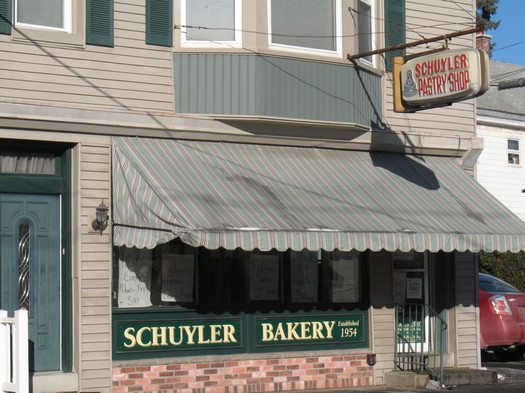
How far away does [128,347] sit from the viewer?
11.2m

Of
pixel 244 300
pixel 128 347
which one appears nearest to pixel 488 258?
pixel 244 300

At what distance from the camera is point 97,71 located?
11.3m

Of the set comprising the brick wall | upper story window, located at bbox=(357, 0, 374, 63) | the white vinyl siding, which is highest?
upper story window, located at bbox=(357, 0, 374, 63)

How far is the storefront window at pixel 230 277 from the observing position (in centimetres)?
1146

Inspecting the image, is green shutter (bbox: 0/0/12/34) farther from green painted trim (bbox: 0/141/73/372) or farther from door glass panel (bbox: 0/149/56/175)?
door glass panel (bbox: 0/149/56/175)

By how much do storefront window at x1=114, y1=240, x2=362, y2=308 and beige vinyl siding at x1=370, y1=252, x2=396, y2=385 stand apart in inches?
9.5

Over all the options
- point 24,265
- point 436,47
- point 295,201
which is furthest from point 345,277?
point 24,265

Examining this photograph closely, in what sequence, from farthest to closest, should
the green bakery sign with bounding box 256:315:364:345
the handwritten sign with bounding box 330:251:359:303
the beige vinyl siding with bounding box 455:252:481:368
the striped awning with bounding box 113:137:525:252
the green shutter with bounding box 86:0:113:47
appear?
the beige vinyl siding with bounding box 455:252:481:368
the handwritten sign with bounding box 330:251:359:303
the green bakery sign with bounding box 256:315:364:345
the green shutter with bounding box 86:0:113:47
the striped awning with bounding box 113:137:525:252

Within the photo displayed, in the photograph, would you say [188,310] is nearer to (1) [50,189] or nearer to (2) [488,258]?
(1) [50,189]

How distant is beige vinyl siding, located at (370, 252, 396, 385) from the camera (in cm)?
1291

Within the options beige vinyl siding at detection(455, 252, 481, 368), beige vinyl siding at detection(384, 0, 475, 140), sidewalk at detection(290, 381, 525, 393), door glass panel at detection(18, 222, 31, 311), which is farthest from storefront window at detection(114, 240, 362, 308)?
beige vinyl siding at detection(384, 0, 475, 140)

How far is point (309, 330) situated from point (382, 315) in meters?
1.22

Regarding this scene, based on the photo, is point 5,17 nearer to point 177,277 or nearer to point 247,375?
point 177,277

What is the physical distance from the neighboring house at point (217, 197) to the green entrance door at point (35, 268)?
24 millimetres
